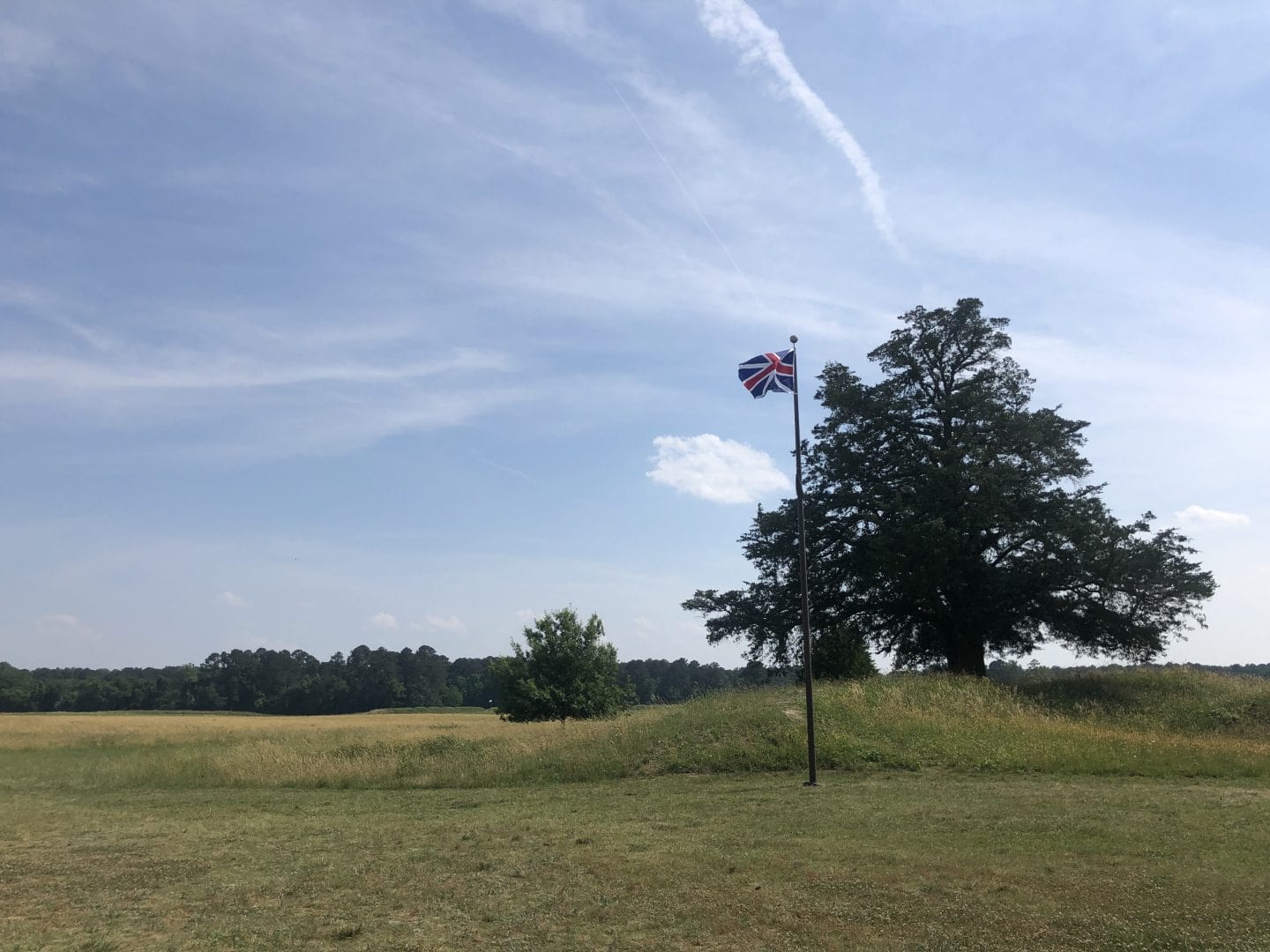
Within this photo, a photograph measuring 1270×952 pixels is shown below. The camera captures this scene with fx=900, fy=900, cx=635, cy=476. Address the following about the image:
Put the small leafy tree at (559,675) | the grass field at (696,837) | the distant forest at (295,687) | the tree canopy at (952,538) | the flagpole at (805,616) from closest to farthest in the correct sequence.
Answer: the grass field at (696,837) < the flagpole at (805,616) < the tree canopy at (952,538) < the small leafy tree at (559,675) < the distant forest at (295,687)

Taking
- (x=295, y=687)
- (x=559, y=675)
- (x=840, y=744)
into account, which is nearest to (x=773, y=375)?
(x=840, y=744)

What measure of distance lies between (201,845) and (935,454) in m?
29.3

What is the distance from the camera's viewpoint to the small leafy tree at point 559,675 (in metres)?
40.3

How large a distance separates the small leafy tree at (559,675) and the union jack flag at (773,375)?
2419 centimetres

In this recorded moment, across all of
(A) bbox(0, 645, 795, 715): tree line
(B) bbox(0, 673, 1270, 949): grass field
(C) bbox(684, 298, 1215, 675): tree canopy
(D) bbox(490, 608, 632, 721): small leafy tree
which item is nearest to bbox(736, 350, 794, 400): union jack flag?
(B) bbox(0, 673, 1270, 949): grass field

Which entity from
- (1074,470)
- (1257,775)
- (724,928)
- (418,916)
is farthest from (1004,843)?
(1074,470)

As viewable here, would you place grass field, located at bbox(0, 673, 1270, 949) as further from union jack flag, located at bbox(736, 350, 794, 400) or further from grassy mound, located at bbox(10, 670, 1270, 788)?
union jack flag, located at bbox(736, 350, 794, 400)

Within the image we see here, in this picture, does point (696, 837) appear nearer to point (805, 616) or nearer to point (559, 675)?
point (805, 616)

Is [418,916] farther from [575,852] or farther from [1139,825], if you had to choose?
[1139,825]

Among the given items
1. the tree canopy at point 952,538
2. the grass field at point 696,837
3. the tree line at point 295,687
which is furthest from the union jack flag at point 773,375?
the tree line at point 295,687

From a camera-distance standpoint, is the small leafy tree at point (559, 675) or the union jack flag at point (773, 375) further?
the small leafy tree at point (559, 675)

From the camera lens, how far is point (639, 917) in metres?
8.16

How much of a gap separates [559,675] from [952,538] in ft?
61.4

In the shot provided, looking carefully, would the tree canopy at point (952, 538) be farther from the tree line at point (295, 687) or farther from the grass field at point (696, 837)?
the tree line at point (295, 687)
